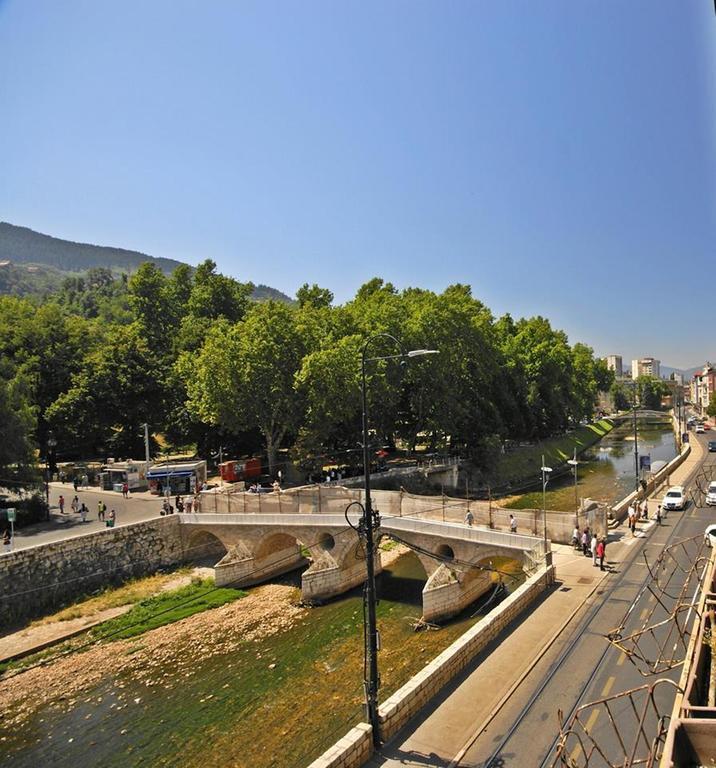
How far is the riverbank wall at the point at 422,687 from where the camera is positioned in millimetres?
10961

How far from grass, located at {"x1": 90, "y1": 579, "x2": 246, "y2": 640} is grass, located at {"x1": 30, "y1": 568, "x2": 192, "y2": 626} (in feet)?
3.10

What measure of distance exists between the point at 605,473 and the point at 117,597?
158 feet

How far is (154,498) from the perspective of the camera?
39656 millimetres

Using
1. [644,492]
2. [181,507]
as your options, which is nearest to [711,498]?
[644,492]

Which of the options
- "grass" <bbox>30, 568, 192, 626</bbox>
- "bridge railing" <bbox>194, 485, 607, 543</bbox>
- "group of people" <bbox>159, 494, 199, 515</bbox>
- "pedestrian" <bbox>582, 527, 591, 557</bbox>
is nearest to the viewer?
"pedestrian" <bbox>582, 527, 591, 557</bbox>

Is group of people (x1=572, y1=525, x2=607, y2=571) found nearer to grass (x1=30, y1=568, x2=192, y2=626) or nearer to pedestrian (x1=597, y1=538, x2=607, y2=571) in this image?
pedestrian (x1=597, y1=538, x2=607, y2=571)

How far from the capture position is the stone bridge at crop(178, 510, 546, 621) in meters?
23.6

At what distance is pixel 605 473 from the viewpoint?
59.0 meters

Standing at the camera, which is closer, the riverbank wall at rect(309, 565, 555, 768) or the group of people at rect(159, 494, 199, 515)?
the riverbank wall at rect(309, 565, 555, 768)

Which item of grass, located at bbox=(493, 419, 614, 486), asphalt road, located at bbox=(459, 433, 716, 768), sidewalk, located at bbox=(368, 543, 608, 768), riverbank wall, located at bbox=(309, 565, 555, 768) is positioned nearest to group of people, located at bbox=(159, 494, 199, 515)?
riverbank wall, located at bbox=(309, 565, 555, 768)

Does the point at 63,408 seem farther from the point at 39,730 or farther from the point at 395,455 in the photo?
the point at 39,730

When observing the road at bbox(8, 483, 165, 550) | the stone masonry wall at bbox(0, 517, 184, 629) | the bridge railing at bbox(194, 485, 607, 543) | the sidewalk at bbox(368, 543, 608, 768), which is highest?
the bridge railing at bbox(194, 485, 607, 543)

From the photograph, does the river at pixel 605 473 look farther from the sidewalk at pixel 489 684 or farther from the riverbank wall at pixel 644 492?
the sidewalk at pixel 489 684

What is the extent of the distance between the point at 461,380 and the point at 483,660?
1558 inches
